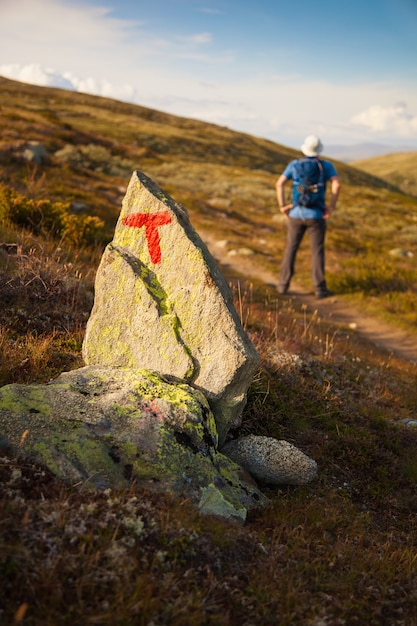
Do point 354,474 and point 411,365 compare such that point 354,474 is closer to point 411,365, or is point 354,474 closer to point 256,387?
point 256,387

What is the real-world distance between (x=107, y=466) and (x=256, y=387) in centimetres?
262

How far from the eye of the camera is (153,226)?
191 inches

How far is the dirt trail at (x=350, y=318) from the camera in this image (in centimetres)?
1035

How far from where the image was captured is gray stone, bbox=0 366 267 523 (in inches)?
130

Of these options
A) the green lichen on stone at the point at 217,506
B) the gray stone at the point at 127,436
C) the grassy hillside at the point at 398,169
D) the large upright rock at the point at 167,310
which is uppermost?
the grassy hillside at the point at 398,169

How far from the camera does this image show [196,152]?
56.5 metres

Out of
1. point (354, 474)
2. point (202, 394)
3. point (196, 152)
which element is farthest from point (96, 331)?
point (196, 152)

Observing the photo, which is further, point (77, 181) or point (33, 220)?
point (77, 181)

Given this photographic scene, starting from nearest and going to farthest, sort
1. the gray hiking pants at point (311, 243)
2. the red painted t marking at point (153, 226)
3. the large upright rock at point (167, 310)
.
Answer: the large upright rock at point (167, 310) → the red painted t marking at point (153, 226) → the gray hiking pants at point (311, 243)

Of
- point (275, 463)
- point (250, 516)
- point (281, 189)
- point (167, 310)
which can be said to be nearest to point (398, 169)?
point (281, 189)

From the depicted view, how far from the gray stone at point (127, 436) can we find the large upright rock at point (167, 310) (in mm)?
314

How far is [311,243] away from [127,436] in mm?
9114

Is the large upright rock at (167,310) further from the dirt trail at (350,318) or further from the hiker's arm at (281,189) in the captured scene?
the dirt trail at (350,318)

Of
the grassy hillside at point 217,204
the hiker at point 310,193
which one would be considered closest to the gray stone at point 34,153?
the grassy hillside at point 217,204
